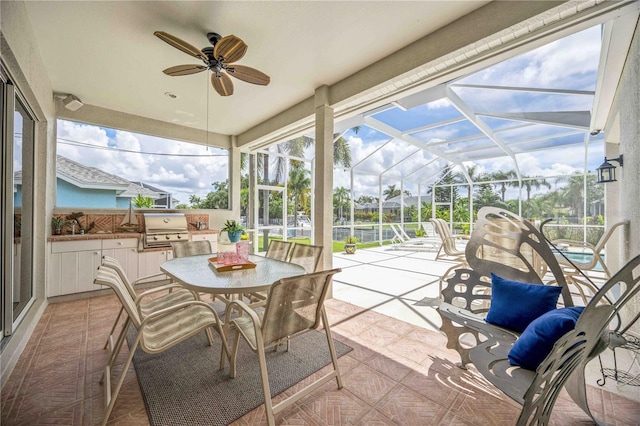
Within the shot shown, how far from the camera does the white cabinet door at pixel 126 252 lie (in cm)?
422

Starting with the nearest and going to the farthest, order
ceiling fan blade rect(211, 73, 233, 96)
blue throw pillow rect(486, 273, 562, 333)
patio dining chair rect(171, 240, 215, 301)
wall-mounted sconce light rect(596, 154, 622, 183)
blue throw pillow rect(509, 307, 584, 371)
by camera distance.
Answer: blue throw pillow rect(509, 307, 584, 371)
blue throw pillow rect(486, 273, 562, 333)
ceiling fan blade rect(211, 73, 233, 96)
wall-mounted sconce light rect(596, 154, 622, 183)
patio dining chair rect(171, 240, 215, 301)

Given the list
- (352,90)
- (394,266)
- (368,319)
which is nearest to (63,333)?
(368,319)

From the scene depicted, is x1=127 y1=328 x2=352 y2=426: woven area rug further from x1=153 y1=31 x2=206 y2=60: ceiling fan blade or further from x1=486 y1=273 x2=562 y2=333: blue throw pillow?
x1=153 y1=31 x2=206 y2=60: ceiling fan blade

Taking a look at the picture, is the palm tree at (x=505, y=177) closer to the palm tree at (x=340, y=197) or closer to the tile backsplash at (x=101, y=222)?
the palm tree at (x=340, y=197)

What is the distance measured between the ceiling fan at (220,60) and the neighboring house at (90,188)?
318 centimetres

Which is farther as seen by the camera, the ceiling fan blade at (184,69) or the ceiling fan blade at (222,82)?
the ceiling fan blade at (222,82)

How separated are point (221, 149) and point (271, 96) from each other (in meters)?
2.55

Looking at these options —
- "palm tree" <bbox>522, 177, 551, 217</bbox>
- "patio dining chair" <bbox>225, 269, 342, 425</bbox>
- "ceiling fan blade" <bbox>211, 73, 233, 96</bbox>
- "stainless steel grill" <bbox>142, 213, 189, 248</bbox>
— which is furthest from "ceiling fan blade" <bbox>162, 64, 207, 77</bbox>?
"palm tree" <bbox>522, 177, 551, 217</bbox>

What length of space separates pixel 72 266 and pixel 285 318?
13.2ft

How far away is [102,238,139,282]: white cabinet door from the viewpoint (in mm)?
4219

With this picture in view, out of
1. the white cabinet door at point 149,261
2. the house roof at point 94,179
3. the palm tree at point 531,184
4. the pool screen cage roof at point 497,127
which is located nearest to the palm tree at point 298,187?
the pool screen cage roof at point 497,127

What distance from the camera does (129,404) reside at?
1.82m

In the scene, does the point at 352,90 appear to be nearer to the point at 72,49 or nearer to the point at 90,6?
the point at 90,6

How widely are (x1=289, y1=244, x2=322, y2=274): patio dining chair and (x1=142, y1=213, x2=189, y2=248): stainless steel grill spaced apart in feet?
8.93
